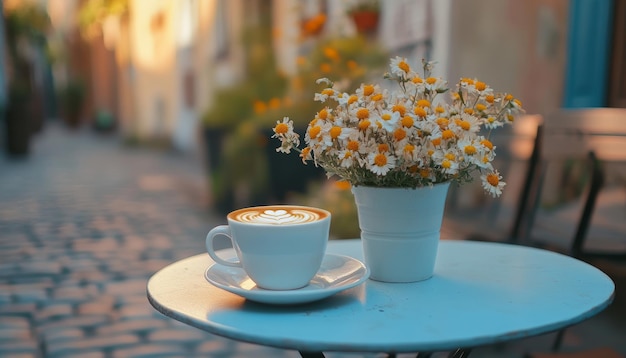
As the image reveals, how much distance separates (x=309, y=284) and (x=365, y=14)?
5.14 meters

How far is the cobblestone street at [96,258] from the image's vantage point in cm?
296

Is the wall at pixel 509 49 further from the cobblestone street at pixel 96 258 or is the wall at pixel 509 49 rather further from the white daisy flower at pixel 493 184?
the white daisy flower at pixel 493 184

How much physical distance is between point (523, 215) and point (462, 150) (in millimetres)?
2006

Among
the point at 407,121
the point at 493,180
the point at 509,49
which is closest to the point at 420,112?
the point at 407,121

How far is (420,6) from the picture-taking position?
544cm

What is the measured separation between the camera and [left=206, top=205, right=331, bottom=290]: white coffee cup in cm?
129

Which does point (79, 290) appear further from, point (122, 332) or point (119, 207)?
point (119, 207)

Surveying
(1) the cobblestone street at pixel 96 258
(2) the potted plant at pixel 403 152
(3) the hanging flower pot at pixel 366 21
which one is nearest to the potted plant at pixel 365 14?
(3) the hanging flower pot at pixel 366 21

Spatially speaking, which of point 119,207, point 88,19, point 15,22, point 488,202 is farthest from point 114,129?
point 488,202

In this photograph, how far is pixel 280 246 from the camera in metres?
1.29

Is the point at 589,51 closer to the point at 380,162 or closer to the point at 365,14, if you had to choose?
the point at 365,14

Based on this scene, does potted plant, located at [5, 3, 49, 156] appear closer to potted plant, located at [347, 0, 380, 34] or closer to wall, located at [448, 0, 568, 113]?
potted plant, located at [347, 0, 380, 34]

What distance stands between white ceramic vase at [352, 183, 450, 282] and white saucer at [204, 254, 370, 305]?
63 millimetres

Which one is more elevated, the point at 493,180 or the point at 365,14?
the point at 365,14
